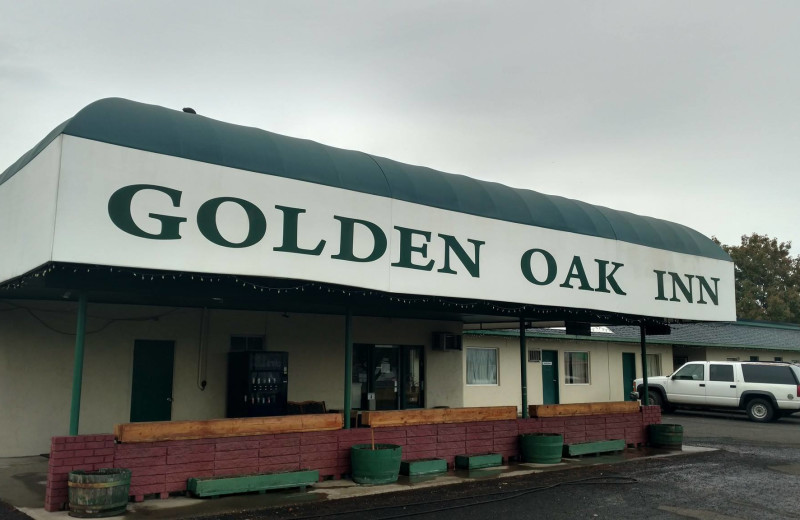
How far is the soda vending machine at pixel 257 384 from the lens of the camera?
1362 centimetres

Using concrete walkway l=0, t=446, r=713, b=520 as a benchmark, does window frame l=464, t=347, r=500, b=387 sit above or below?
above

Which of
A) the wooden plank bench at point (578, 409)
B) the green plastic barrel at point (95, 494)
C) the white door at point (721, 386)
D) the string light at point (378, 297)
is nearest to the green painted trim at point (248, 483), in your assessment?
the green plastic barrel at point (95, 494)

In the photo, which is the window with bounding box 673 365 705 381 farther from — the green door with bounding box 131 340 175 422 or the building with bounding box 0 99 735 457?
the green door with bounding box 131 340 175 422

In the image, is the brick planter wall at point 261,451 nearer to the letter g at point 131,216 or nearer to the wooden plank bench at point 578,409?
the wooden plank bench at point 578,409

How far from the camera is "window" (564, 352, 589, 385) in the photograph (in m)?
28.5

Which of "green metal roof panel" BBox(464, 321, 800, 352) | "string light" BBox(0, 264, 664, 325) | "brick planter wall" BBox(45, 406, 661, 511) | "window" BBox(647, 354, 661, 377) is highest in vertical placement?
"green metal roof panel" BBox(464, 321, 800, 352)

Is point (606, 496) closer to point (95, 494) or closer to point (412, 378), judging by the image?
point (95, 494)

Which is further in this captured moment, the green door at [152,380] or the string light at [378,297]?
the green door at [152,380]

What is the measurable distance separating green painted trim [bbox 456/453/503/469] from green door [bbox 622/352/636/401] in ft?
63.3

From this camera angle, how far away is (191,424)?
9.78 m

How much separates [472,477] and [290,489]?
10.5ft

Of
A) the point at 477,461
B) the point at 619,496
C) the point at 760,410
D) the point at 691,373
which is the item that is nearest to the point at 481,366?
the point at 691,373

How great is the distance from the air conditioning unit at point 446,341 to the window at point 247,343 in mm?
5163

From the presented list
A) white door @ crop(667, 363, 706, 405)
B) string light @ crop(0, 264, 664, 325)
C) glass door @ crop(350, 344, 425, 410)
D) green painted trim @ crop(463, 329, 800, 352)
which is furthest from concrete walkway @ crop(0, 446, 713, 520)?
white door @ crop(667, 363, 706, 405)
